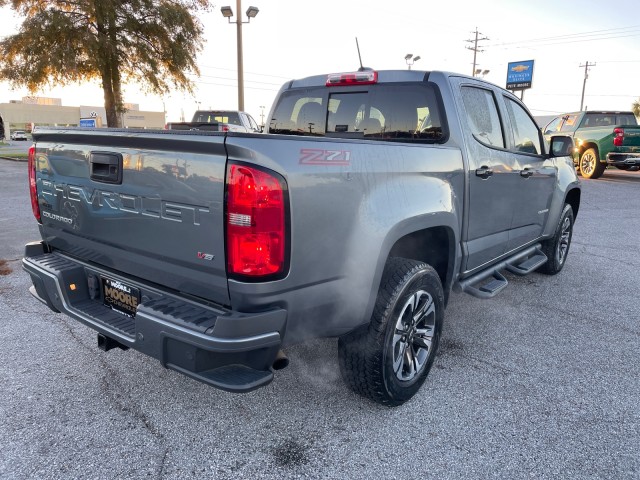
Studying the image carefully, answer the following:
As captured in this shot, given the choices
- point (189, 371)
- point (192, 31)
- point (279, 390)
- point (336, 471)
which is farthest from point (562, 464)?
point (192, 31)

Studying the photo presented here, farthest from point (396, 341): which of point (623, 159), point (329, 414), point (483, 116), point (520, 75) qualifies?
point (520, 75)

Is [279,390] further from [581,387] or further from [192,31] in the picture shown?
[192,31]

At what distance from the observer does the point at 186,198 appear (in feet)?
6.57

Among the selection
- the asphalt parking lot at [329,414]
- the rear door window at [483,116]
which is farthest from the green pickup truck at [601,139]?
the asphalt parking lot at [329,414]

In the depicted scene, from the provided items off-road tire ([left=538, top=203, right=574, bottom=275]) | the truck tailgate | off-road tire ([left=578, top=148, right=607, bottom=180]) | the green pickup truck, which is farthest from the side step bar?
off-road tire ([left=578, top=148, right=607, bottom=180])

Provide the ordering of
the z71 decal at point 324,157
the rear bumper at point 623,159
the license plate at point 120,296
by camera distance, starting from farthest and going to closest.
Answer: the rear bumper at point 623,159
the license plate at point 120,296
the z71 decal at point 324,157

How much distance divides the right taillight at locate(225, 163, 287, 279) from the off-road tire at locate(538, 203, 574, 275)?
4143 millimetres

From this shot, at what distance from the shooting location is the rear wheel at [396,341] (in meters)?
2.47

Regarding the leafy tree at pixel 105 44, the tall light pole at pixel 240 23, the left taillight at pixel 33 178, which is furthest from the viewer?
the leafy tree at pixel 105 44

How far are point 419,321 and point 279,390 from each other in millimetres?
942

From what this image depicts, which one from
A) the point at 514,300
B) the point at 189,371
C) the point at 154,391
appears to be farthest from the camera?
the point at 514,300

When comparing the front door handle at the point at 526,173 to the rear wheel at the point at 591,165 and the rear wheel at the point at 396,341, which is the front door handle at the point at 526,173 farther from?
the rear wheel at the point at 591,165

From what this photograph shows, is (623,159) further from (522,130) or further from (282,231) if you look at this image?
(282,231)

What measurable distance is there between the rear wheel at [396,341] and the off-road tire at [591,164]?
550 inches
